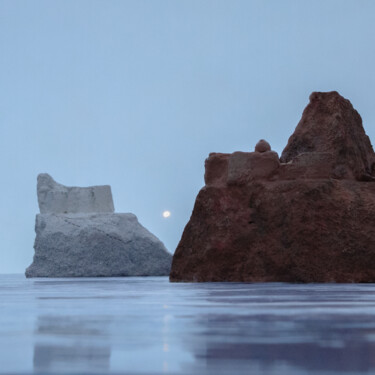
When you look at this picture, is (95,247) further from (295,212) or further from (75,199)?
(295,212)

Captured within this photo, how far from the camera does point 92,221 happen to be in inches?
695

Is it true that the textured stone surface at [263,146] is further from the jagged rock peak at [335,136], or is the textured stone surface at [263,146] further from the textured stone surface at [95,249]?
the textured stone surface at [95,249]

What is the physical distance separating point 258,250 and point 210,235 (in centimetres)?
68

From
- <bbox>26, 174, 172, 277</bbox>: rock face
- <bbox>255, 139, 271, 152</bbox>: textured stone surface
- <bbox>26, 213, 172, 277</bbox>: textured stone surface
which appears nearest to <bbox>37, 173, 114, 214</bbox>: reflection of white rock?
<bbox>26, 174, 172, 277</bbox>: rock face

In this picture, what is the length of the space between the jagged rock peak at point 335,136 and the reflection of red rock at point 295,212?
0.04 ft

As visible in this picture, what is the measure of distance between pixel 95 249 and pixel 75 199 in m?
2.23

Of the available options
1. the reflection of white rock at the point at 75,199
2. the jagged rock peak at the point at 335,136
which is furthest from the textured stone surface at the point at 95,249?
the jagged rock peak at the point at 335,136

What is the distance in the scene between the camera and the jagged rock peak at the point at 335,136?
27.7 ft

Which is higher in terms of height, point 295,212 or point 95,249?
point 295,212

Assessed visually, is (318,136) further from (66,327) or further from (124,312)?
(66,327)

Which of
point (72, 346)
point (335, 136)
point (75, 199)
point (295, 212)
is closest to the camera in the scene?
point (72, 346)

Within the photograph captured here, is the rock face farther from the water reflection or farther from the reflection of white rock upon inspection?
the water reflection

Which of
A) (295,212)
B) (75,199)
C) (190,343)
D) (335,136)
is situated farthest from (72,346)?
(75,199)

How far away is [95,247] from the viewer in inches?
671
